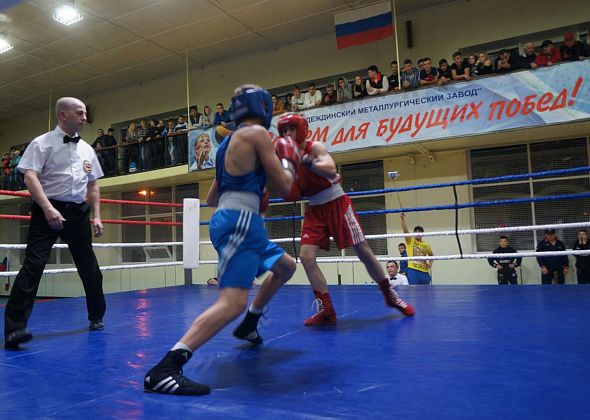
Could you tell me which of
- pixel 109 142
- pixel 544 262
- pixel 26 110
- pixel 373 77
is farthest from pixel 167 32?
pixel 544 262

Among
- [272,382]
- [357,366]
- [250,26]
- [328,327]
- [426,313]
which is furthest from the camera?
[250,26]

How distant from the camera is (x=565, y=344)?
5.21 ft

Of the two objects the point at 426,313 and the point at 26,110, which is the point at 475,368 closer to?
the point at 426,313

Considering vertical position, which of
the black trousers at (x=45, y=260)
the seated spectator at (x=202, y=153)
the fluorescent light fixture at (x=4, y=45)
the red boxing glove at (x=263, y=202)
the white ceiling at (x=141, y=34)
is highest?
the white ceiling at (x=141, y=34)

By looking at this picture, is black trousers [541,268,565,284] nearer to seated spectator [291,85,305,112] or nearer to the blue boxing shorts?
seated spectator [291,85,305,112]

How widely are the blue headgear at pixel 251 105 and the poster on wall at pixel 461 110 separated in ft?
15.5

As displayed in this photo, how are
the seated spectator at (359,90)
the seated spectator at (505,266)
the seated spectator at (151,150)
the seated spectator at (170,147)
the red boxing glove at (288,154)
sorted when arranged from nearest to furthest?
the red boxing glove at (288,154), the seated spectator at (505,266), the seated spectator at (359,90), the seated spectator at (170,147), the seated spectator at (151,150)

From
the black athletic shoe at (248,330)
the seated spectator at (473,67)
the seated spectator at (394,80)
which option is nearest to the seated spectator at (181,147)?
the seated spectator at (394,80)

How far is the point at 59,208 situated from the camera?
2.15 metres

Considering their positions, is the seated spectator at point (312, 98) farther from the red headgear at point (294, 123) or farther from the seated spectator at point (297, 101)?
the red headgear at point (294, 123)

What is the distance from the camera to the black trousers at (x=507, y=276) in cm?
570

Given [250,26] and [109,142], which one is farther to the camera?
[109,142]

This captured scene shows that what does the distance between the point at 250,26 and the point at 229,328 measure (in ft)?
21.8

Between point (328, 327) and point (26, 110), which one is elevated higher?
point (26, 110)
